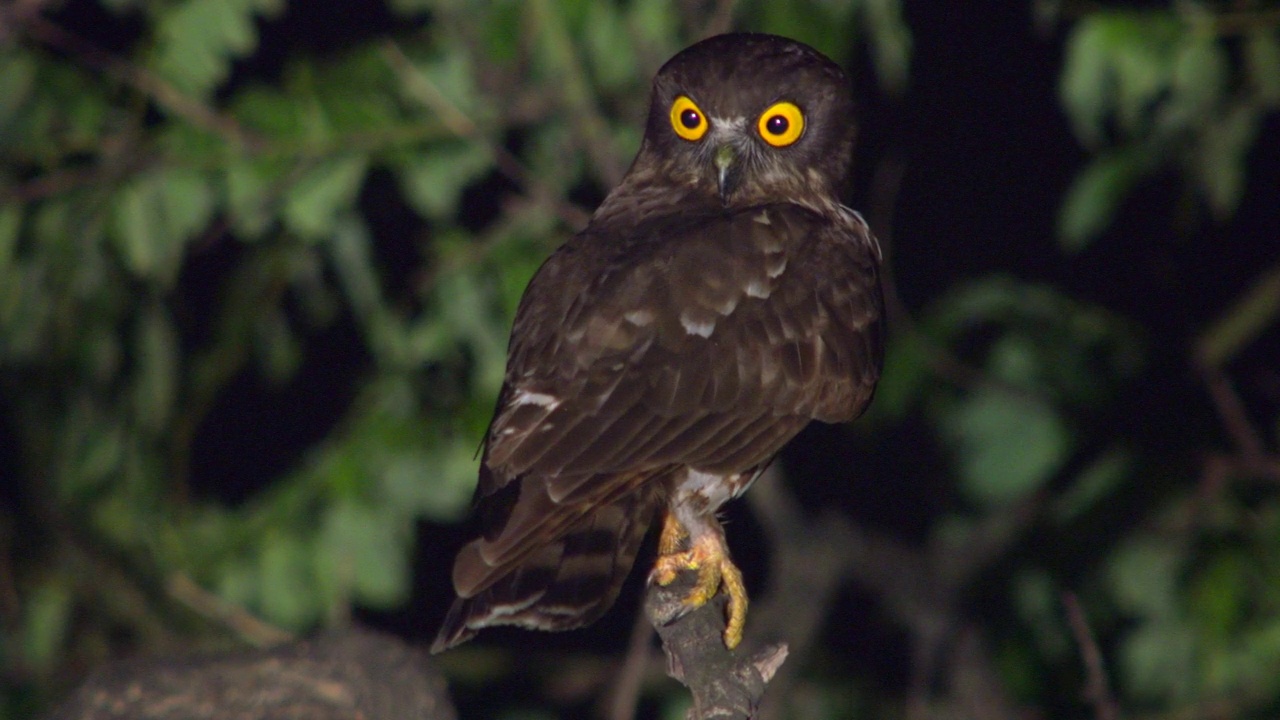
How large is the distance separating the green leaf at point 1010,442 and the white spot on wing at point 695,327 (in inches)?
121

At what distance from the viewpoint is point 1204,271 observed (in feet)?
25.4

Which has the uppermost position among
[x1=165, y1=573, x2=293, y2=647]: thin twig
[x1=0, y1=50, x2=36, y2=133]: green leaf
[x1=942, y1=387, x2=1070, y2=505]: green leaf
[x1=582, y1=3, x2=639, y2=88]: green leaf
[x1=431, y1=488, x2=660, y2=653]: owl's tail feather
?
[x1=0, y1=50, x2=36, y2=133]: green leaf

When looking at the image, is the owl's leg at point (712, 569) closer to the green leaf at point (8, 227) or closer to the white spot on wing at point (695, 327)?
the white spot on wing at point (695, 327)

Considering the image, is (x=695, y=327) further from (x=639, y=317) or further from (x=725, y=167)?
(x=725, y=167)

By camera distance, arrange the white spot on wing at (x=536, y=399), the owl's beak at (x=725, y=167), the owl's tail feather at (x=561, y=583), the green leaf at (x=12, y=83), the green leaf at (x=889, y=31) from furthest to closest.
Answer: the green leaf at (x=12, y=83), the green leaf at (x=889, y=31), the owl's beak at (x=725, y=167), the white spot on wing at (x=536, y=399), the owl's tail feather at (x=561, y=583)

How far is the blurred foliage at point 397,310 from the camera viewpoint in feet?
17.3

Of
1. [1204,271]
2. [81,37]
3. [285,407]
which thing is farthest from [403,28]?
[1204,271]

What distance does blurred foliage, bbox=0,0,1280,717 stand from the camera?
5273 mm

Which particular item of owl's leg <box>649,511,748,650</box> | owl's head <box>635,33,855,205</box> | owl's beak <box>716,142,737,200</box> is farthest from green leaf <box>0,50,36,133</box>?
owl's leg <box>649,511,748,650</box>

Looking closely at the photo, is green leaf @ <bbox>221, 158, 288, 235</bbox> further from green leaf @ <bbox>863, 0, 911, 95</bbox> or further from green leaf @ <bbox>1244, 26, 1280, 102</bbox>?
green leaf @ <bbox>1244, 26, 1280, 102</bbox>

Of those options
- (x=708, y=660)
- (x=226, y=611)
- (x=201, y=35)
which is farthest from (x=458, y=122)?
(x=708, y=660)

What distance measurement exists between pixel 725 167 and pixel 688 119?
298 millimetres

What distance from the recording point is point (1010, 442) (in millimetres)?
6898

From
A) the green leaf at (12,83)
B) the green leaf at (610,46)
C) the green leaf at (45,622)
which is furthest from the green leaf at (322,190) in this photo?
the green leaf at (45,622)
